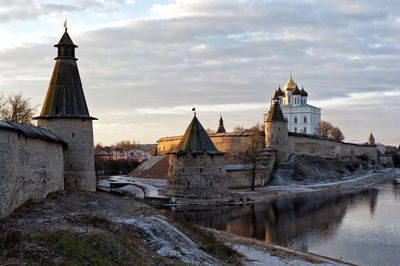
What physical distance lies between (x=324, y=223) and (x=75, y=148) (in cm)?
1285

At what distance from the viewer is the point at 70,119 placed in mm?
20391

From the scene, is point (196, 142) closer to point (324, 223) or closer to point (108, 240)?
point (324, 223)

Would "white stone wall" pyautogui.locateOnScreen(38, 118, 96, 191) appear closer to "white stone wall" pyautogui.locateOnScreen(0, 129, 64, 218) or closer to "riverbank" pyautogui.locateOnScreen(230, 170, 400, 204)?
"white stone wall" pyautogui.locateOnScreen(0, 129, 64, 218)

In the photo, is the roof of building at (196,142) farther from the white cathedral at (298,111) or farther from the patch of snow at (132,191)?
the white cathedral at (298,111)

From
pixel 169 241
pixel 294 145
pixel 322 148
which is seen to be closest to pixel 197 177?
pixel 169 241

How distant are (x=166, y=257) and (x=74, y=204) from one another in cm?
614

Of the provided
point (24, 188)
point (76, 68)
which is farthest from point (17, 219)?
point (76, 68)

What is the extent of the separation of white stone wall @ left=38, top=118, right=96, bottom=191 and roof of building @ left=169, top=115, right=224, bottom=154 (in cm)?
941

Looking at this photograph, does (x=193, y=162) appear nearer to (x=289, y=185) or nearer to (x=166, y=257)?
(x=289, y=185)

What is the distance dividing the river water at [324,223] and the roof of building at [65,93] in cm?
810

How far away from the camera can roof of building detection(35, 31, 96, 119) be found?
2044 centimetres

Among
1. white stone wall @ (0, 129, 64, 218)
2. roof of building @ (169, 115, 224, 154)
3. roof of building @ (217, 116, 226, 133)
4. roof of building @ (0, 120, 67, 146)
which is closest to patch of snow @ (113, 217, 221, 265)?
white stone wall @ (0, 129, 64, 218)

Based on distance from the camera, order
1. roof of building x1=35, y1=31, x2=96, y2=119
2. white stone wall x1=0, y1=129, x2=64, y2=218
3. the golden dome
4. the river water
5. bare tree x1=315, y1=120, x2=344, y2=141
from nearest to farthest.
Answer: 1. white stone wall x1=0, y1=129, x2=64, y2=218
2. the river water
3. roof of building x1=35, y1=31, x2=96, y2=119
4. bare tree x1=315, y1=120, x2=344, y2=141
5. the golden dome

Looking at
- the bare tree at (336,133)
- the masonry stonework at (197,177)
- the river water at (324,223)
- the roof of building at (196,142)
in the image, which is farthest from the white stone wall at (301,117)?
the masonry stonework at (197,177)
